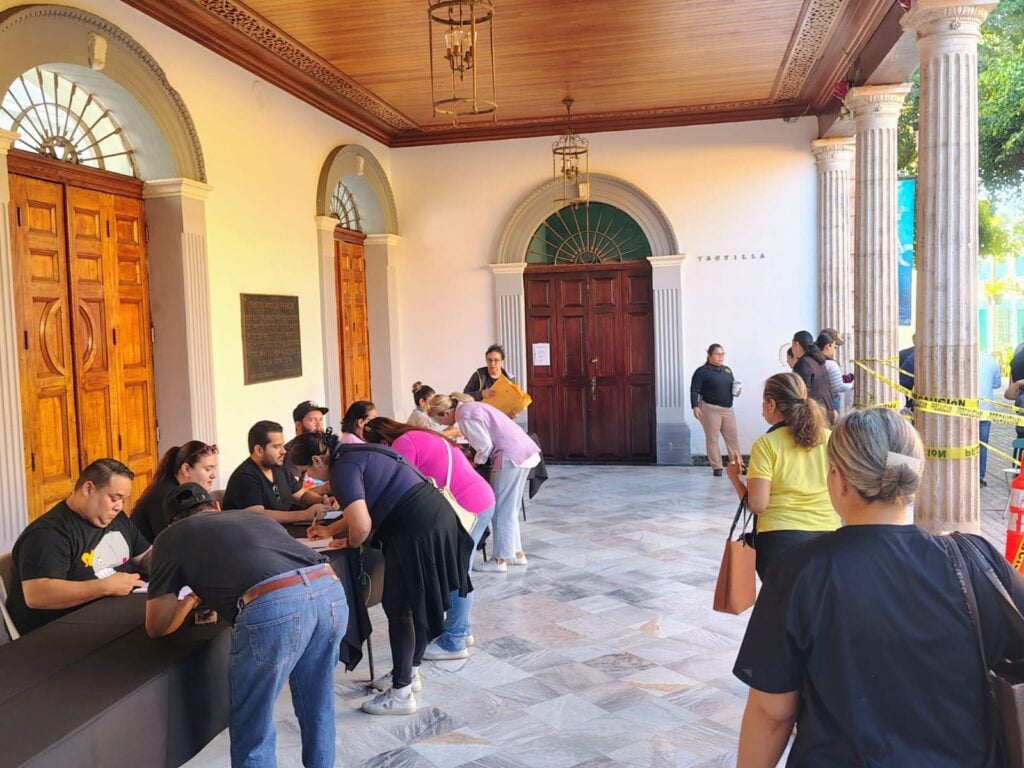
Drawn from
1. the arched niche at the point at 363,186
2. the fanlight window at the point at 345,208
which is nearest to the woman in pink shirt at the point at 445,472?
the arched niche at the point at 363,186

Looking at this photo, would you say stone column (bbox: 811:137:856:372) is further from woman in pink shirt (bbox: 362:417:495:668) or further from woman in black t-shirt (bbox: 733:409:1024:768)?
woman in black t-shirt (bbox: 733:409:1024:768)

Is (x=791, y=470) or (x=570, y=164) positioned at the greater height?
(x=570, y=164)

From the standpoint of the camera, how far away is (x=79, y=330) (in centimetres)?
625

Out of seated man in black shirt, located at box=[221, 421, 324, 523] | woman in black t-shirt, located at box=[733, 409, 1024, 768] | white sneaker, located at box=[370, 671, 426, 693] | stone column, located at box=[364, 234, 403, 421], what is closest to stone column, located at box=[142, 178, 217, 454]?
seated man in black shirt, located at box=[221, 421, 324, 523]

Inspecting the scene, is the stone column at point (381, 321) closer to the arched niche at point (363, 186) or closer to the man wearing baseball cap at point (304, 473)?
the arched niche at point (363, 186)

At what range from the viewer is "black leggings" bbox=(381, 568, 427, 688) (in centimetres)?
411

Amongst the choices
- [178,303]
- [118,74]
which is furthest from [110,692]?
[118,74]

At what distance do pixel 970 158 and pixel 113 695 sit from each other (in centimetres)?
599

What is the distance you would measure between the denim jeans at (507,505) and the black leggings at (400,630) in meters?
2.12

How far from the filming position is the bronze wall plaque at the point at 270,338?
8.04m

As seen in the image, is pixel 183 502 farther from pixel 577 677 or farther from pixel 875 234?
pixel 875 234

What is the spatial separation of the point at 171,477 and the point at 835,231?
28.4 ft

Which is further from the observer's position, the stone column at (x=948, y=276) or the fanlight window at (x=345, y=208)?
the fanlight window at (x=345, y=208)

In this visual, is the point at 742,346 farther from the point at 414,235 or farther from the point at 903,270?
the point at 414,235
